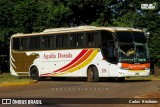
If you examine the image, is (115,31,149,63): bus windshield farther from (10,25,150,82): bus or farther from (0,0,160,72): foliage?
(0,0,160,72): foliage

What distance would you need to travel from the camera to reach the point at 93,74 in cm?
3011

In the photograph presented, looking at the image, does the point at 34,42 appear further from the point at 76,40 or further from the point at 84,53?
the point at 84,53

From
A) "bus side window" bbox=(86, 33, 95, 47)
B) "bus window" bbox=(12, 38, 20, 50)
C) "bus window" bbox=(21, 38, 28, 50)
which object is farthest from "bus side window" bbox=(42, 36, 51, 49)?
"bus side window" bbox=(86, 33, 95, 47)

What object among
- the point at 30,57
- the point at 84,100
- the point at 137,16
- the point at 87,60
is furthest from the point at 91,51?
the point at 137,16

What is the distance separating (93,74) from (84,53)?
1.48 meters

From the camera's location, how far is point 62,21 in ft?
165

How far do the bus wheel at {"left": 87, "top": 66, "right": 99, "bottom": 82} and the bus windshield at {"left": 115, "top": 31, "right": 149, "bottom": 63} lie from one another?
189cm

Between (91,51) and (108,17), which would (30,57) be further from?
(108,17)

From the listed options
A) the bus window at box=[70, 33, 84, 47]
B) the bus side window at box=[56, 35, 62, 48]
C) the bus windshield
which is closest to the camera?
the bus windshield

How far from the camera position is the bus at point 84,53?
95.5 feet

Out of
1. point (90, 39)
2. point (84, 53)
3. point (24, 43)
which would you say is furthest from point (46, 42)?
point (90, 39)

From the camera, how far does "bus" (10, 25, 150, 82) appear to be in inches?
1145

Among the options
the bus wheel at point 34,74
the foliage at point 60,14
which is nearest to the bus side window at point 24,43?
the bus wheel at point 34,74

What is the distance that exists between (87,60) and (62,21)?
20167mm
